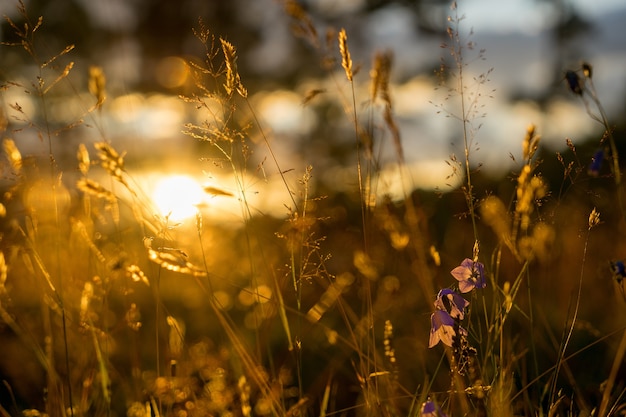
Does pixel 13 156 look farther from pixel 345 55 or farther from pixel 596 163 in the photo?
pixel 596 163

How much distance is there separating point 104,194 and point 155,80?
14717 mm

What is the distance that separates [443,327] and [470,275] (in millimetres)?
175

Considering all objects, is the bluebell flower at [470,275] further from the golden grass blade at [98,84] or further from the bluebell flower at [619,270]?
the golden grass blade at [98,84]

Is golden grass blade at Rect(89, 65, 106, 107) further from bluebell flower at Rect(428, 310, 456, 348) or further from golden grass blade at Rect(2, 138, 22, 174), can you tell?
bluebell flower at Rect(428, 310, 456, 348)

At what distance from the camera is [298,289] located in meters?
3.18

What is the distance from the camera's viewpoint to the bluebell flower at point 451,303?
5.41 ft

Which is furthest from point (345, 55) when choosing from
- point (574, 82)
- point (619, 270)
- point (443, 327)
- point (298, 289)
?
point (298, 289)

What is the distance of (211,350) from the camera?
333 centimetres

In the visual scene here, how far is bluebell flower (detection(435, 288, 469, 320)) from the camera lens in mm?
1649

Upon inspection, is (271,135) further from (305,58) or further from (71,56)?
(305,58)

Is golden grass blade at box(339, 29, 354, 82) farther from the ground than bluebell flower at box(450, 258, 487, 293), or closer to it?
farther from the ground

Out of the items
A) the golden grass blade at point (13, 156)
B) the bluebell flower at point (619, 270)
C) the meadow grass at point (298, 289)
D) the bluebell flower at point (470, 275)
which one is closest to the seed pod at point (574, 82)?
the meadow grass at point (298, 289)

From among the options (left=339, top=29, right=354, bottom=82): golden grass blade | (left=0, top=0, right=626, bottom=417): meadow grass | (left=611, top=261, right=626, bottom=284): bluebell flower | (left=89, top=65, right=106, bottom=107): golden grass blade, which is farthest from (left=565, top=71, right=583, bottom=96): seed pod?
(left=89, top=65, right=106, bottom=107): golden grass blade

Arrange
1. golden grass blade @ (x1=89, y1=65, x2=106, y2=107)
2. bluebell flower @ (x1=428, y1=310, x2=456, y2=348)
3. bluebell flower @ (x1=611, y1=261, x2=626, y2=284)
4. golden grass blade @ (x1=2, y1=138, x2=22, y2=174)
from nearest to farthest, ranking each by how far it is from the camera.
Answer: bluebell flower @ (x1=611, y1=261, x2=626, y2=284) < bluebell flower @ (x1=428, y1=310, x2=456, y2=348) < golden grass blade @ (x1=89, y1=65, x2=106, y2=107) < golden grass blade @ (x1=2, y1=138, x2=22, y2=174)
